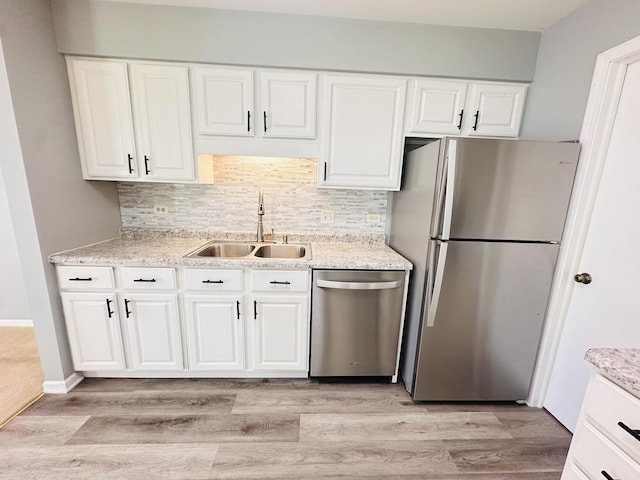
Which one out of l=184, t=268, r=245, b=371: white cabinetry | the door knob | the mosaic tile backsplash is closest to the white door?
the door knob

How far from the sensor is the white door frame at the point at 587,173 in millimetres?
1405

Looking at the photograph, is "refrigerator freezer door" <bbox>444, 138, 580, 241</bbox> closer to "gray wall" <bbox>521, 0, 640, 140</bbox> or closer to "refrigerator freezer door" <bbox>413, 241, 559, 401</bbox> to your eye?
"refrigerator freezer door" <bbox>413, 241, 559, 401</bbox>

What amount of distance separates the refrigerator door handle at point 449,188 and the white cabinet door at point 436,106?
550mm

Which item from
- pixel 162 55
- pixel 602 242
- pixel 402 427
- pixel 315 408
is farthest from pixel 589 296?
pixel 162 55

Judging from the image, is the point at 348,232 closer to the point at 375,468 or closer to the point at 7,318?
the point at 375,468

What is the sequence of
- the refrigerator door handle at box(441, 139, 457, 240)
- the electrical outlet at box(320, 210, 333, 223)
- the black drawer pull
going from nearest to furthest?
the black drawer pull → the refrigerator door handle at box(441, 139, 457, 240) → the electrical outlet at box(320, 210, 333, 223)

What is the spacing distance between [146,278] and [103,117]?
3.70 feet

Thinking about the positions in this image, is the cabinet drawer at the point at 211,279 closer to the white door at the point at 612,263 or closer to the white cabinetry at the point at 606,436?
the white cabinetry at the point at 606,436

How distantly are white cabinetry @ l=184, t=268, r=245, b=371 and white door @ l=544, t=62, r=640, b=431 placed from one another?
2073 mm

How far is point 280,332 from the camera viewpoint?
1886 millimetres

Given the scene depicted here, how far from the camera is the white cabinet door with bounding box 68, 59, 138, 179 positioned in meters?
1.76

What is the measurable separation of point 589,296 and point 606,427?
1070mm

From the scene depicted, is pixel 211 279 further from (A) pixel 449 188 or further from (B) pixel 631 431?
(B) pixel 631 431

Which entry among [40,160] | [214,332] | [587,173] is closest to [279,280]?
[214,332]
